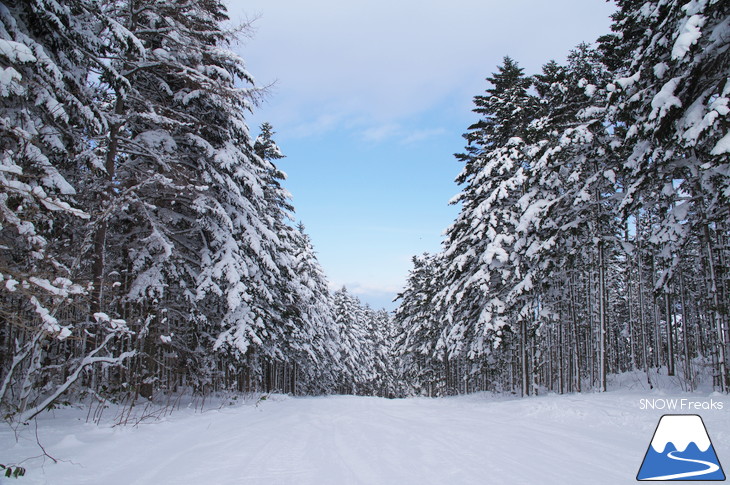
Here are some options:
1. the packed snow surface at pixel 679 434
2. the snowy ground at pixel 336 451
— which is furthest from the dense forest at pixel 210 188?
the packed snow surface at pixel 679 434

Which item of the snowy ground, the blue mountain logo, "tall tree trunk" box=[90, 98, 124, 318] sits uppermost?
"tall tree trunk" box=[90, 98, 124, 318]

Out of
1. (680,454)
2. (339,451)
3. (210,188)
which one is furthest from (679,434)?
(210,188)

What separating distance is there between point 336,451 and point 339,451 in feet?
0.13

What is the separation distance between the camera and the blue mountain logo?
4.34m

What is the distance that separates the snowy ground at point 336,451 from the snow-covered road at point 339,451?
1 cm

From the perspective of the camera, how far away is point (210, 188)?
12.5m

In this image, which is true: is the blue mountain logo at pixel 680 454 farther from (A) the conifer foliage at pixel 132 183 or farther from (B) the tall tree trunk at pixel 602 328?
(B) the tall tree trunk at pixel 602 328

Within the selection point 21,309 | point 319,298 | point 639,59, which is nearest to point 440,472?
point 21,309

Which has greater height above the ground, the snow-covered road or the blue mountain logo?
the blue mountain logo

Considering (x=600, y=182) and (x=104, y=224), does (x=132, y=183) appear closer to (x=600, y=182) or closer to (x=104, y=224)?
(x=104, y=224)

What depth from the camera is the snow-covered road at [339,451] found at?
164 inches

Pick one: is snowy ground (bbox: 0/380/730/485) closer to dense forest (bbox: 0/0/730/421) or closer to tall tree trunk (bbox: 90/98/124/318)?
dense forest (bbox: 0/0/730/421)

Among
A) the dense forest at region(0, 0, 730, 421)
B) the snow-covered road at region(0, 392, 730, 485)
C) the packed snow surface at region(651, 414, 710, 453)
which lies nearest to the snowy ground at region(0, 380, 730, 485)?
the snow-covered road at region(0, 392, 730, 485)

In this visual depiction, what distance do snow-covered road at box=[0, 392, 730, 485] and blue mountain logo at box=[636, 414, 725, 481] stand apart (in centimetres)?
24
